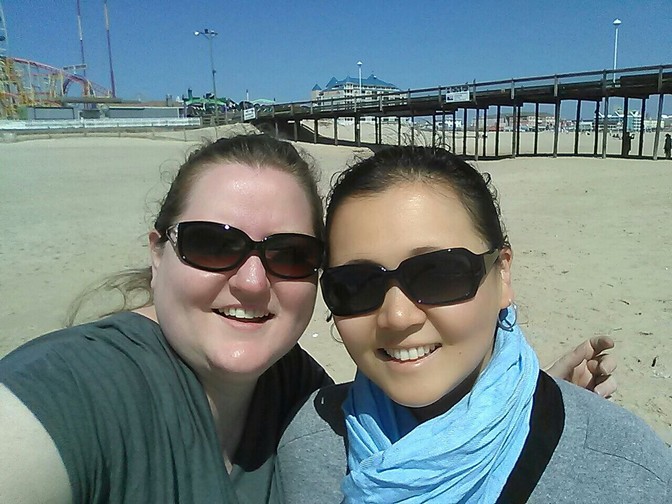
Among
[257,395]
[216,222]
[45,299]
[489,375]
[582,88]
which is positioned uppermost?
[582,88]

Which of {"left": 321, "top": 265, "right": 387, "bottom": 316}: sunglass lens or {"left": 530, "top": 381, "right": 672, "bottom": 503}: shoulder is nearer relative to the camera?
{"left": 530, "top": 381, "right": 672, "bottom": 503}: shoulder

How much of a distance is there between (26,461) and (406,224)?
1.08 m

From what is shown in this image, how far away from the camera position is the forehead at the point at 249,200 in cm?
172

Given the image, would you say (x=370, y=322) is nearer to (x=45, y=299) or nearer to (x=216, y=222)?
(x=216, y=222)

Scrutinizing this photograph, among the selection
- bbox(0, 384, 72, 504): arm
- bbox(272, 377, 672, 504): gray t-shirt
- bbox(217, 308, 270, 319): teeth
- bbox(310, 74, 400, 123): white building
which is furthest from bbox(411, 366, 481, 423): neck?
bbox(310, 74, 400, 123): white building

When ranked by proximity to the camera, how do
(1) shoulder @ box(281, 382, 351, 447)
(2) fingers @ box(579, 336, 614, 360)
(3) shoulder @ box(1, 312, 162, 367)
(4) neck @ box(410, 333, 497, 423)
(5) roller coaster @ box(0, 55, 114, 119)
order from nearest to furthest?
(3) shoulder @ box(1, 312, 162, 367) < (4) neck @ box(410, 333, 497, 423) < (1) shoulder @ box(281, 382, 351, 447) < (2) fingers @ box(579, 336, 614, 360) < (5) roller coaster @ box(0, 55, 114, 119)

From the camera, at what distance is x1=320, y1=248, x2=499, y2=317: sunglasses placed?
4.97 ft

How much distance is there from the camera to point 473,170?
1757 mm

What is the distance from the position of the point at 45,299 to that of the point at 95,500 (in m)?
6.04

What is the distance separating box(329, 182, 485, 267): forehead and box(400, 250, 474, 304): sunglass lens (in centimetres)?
3

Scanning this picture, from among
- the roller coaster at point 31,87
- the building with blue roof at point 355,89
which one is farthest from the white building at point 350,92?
the roller coaster at point 31,87

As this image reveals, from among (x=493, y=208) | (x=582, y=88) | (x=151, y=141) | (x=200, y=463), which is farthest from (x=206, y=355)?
(x=151, y=141)

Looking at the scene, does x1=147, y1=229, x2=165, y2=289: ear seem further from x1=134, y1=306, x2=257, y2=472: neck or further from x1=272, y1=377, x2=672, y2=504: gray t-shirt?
x1=272, y1=377, x2=672, y2=504: gray t-shirt

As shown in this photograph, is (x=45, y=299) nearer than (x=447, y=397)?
No
